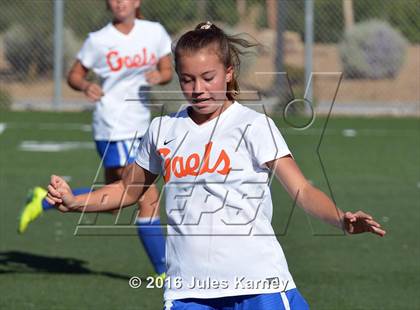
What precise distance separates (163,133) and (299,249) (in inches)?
182

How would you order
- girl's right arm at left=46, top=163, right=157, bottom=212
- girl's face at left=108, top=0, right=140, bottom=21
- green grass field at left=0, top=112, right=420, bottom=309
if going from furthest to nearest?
girl's face at left=108, top=0, right=140, bottom=21 < green grass field at left=0, top=112, right=420, bottom=309 < girl's right arm at left=46, top=163, right=157, bottom=212

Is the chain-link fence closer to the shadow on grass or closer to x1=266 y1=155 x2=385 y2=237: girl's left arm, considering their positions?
the shadow on grass

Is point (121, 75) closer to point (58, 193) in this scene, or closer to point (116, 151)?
point (116, 151)

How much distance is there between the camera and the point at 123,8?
802 cm

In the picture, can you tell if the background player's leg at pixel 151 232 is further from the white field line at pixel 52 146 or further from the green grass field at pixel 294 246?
the white field line at pixel 52 146

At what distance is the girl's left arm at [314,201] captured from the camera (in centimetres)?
387

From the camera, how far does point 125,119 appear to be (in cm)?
816

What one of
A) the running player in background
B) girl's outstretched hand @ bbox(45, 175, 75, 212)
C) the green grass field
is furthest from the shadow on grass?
girl's outstretched hand @ bbox(45, 175, 75, 212)

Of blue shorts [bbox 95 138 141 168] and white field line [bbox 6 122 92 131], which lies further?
white field line [bbox 6 122 92 131]

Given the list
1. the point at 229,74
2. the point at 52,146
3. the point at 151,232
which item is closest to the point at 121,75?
the point at 151,232

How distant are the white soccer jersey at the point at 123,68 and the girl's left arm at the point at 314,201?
411cm

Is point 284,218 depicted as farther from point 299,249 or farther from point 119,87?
point 119,87

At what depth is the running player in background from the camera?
811 centimetres

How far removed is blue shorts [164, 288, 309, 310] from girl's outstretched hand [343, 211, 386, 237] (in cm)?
40
